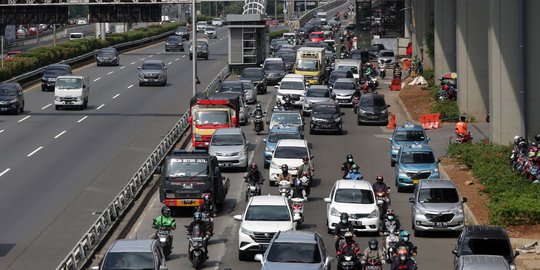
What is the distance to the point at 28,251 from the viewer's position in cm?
3241

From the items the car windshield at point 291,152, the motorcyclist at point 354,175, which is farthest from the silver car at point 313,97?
the motorcyclist at point 354,175

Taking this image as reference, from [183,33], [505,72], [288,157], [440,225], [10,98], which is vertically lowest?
[440,225]

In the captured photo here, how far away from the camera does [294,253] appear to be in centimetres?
2595

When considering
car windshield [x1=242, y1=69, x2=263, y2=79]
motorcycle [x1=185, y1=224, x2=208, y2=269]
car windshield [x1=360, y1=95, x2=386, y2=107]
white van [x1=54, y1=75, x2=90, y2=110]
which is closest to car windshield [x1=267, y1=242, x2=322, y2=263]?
motorcycle [x1=185, y1=224, x2=208, y2=269]

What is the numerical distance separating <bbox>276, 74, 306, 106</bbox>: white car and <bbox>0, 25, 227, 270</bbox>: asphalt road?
5497 millimetres

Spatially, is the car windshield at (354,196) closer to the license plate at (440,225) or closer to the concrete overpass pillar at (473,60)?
the license plate at (440,225)

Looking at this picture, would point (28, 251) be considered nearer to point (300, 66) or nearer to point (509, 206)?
point (509, 206)

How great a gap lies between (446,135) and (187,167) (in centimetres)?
2125

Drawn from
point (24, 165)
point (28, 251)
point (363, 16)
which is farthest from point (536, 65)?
point (363, 16)

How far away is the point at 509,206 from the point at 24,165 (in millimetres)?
21297

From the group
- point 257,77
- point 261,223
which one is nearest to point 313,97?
point 257,77

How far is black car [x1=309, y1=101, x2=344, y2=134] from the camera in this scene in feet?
188

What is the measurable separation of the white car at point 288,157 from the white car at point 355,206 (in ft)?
25.5

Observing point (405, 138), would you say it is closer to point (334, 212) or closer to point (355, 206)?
point (355, 206)
